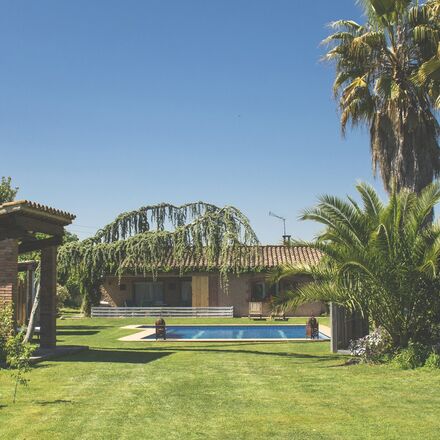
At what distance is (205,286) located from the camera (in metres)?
36.7

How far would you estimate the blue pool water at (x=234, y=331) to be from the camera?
24.0 meters

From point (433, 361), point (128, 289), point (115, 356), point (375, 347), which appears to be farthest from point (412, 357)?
point (128, 289)

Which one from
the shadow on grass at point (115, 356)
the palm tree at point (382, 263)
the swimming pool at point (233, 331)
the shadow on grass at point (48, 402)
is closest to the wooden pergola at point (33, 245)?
the shadow on grass at point (115, 356)

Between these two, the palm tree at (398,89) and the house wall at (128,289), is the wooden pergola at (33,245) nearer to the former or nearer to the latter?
the palm tree at (398,89)

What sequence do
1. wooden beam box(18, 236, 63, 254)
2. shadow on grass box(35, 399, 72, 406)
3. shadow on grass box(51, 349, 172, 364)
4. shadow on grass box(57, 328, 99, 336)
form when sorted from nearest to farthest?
shadow on grass box(35, 399, 72, 406) → shadow on grass box(51, 349, 172, 364) → wooden beam box(18, 236, 63, 254) → shadow on grass box(57, 328, 99, 336)

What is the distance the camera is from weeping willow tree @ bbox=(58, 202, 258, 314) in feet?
114

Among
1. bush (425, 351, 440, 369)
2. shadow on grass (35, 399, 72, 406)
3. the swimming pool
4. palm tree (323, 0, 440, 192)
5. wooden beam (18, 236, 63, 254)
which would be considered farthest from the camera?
the swimming pool

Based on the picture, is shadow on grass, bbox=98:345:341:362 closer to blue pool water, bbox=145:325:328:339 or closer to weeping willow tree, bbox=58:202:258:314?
blue pool water, bbox=145:325:328:339

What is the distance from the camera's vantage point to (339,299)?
13.9 metres

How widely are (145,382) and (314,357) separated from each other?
18.1 ft

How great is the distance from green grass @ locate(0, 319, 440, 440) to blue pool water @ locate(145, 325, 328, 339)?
9299 mm

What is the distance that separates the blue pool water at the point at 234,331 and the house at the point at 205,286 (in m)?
6.68

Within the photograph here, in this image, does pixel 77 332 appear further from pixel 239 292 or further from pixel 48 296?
pixel 239 292

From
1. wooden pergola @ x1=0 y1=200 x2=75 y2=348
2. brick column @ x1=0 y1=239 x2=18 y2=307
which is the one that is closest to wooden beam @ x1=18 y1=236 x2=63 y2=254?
wooden pergola @ x1=0 y1=200 x2=75 y2=348
